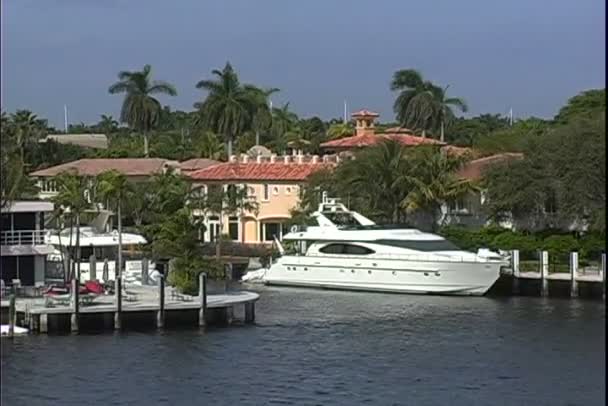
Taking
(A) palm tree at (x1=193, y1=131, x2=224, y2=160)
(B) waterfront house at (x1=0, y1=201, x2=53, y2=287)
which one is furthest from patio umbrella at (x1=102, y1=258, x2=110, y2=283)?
(A) palm tree at (x1=193, y1=131, x2=224, y2=160)

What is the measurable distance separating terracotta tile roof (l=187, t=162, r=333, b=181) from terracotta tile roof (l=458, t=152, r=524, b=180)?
20.7 feet

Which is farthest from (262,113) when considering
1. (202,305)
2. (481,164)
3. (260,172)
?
(202,305)

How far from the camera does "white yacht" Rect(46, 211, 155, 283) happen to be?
4078cm

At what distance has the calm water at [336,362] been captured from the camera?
24.4 m

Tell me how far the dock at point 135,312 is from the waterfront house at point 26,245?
10.1ft

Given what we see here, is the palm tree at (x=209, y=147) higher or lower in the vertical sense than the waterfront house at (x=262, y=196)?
higher

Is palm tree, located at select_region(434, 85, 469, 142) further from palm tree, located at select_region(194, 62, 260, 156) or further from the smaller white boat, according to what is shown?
the smaller white boat

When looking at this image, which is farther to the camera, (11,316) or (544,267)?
(544,267)

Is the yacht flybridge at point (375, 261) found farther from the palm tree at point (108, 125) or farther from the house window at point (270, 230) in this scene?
the palm tree at point (108, 125)

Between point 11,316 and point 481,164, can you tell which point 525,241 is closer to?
point 481,164

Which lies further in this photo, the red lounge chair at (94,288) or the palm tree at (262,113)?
the palm tree at (262,113)

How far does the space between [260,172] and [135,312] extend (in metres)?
25.3

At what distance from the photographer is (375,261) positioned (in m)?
43.7

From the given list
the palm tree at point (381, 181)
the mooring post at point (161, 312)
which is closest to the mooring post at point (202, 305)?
the mooring post at point (161, 312)
